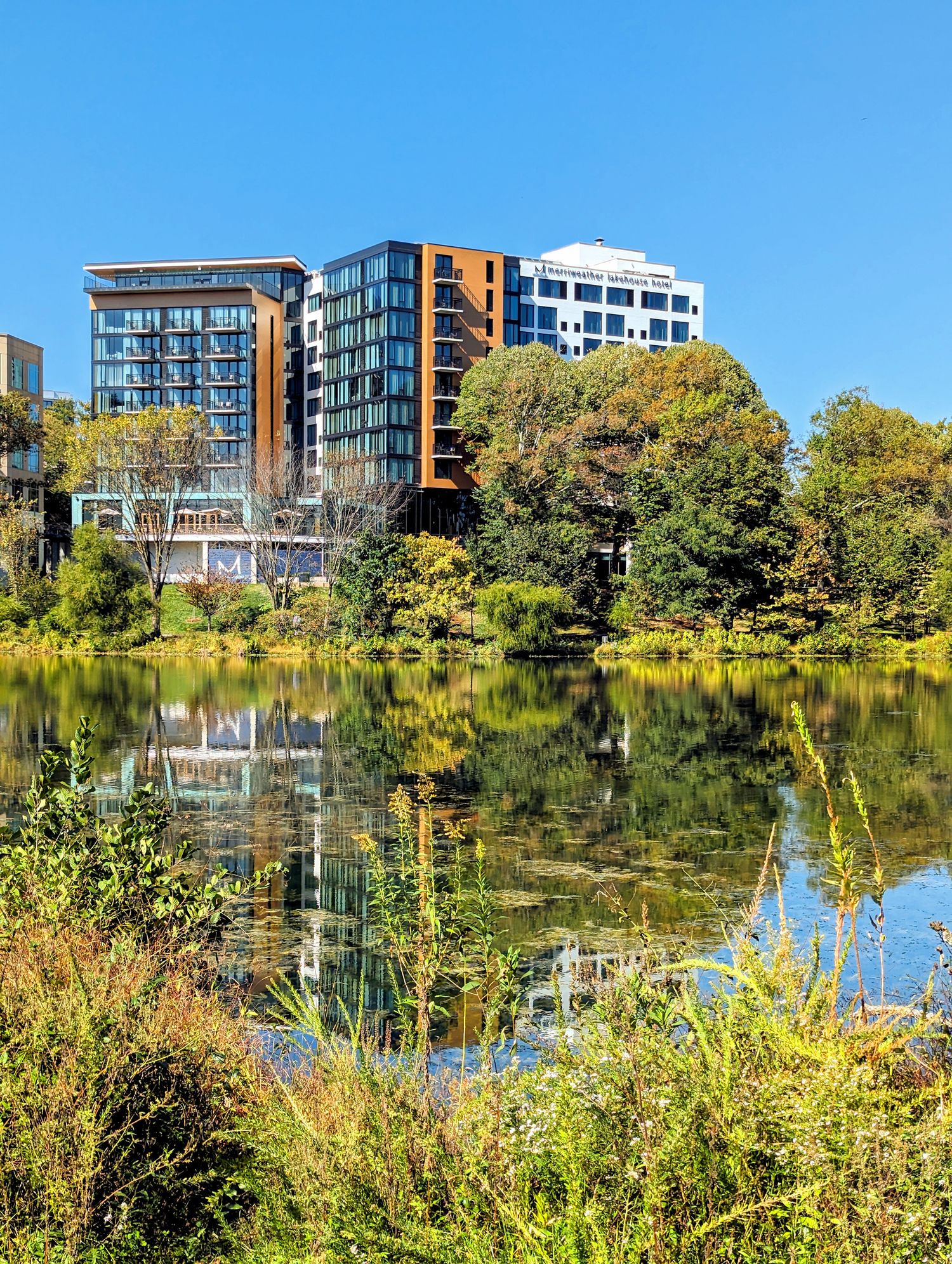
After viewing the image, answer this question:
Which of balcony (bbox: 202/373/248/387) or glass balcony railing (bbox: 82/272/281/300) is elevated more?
glass balcony railing (bbox: 82/272/281/300)

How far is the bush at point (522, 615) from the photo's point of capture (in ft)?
178

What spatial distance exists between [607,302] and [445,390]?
78.1ft

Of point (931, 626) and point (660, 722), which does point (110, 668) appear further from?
point (931, 626)

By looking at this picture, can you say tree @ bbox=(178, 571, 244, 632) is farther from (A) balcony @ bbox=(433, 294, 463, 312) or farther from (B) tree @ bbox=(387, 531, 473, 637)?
(A) balcony @ bbox=(433, 294, 463, 312)

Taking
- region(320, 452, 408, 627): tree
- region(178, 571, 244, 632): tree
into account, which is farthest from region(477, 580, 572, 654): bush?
region(178, 571, 244, 632): tree

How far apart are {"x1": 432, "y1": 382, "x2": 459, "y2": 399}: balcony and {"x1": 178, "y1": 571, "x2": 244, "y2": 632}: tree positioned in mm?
25854

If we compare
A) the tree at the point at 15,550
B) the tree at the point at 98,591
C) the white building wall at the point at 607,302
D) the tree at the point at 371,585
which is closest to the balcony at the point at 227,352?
the white building wall at the point at 607,302

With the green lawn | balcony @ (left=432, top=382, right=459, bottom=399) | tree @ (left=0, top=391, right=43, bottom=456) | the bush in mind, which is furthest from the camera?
balcony @ (left=432, top=382, right=459, bottom=399)

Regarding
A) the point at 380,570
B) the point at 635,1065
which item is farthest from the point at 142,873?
the point at 380,570

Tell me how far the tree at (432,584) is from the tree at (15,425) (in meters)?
24.2

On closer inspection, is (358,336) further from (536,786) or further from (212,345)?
(536,786)

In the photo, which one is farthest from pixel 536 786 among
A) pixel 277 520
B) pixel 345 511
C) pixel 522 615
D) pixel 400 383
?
pixel 400 383

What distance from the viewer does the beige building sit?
81188mm

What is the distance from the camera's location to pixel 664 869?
42.0ft
